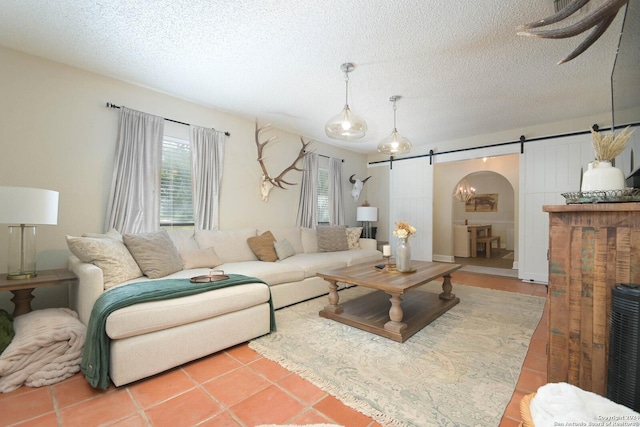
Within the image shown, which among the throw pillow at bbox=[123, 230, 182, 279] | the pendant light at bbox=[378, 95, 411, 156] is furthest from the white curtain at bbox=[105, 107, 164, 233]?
the pendant light at bbox=[378, 95, 411, 156]

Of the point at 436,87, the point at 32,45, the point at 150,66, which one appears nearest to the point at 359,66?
the point at 436,87

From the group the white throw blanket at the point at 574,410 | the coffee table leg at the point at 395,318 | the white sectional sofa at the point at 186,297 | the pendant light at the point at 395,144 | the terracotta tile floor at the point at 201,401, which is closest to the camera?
the white throw blanket at the point at 574,410

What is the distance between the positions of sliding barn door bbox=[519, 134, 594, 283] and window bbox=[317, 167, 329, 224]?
11.0 feet

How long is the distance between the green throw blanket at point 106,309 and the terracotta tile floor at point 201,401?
14cm

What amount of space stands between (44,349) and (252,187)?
2.88m

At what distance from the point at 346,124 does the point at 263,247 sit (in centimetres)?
193

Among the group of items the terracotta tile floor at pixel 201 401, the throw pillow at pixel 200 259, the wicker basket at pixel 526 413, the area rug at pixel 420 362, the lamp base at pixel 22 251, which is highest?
the lamp base at pixel 22 251

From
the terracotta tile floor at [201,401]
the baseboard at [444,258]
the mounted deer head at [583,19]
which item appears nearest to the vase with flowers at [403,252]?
the terracotta tile floor at [201,401]

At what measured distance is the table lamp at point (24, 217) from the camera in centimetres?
193

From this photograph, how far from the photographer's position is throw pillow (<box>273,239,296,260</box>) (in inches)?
147

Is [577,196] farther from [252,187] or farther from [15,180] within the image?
[15,180]

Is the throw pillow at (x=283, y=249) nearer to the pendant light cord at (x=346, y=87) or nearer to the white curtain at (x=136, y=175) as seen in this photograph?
the white curtain at (x=136, y=175)

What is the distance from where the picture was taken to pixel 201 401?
5.12 ft

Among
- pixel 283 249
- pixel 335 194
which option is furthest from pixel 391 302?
pixel 335 194
